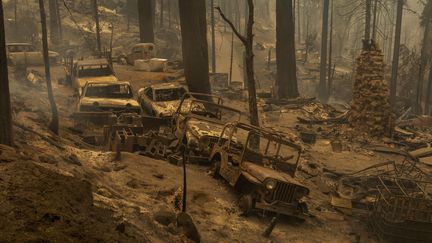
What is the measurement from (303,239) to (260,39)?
54.2 metres

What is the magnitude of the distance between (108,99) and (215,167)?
19.8 feet

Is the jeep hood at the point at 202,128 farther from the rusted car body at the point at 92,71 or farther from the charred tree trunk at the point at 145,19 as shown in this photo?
the charred tree trunk at the point at 145,19

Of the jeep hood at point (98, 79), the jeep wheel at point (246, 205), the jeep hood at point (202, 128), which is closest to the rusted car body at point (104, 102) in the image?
the jeep hood at point (98, 79)

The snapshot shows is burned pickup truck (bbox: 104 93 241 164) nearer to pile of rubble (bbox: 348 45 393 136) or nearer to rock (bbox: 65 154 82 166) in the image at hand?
rock (bbox: 65 154 82 166)

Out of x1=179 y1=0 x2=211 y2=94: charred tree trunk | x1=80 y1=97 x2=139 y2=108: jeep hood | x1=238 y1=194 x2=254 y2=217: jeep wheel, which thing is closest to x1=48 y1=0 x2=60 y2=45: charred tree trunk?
x1=179 y1=0 x2=211 y2=94: charred tree trunk

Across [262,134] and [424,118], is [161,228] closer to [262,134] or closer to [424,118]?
[262,134]

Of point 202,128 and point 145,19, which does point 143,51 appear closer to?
point 145,19

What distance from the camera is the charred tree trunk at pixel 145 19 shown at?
28672mm

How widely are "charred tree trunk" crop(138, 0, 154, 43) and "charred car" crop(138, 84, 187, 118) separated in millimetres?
13383

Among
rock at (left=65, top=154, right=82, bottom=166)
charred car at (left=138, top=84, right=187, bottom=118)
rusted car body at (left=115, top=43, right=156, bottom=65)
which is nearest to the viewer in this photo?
rock at (left=65, top=154, right=82, bottom=166)

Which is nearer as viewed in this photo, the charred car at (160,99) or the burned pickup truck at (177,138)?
the burned pickup truck at (177,138)

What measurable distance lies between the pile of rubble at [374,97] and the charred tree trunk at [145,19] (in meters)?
15.0

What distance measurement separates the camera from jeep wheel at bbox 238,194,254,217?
29.6 ft

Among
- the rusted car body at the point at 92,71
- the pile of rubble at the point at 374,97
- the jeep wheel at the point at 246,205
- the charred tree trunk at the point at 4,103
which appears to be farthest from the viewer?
the rusted car body at the point at 92,71
